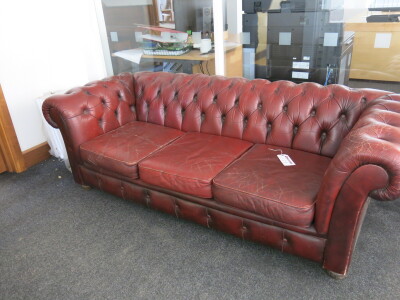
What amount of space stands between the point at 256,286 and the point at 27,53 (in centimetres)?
257

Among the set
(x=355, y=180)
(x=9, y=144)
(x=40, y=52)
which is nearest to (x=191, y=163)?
(x=355, y=180)

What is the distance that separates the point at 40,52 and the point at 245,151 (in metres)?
2.08

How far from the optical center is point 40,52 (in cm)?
281

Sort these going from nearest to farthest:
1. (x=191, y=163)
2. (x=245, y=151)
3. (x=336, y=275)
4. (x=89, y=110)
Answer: (x=336, y=275) → (x=191, y=163) → (x=245, y=151) → (x=89, y=110)

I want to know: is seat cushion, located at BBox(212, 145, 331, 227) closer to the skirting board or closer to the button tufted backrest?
the button tufted backrest

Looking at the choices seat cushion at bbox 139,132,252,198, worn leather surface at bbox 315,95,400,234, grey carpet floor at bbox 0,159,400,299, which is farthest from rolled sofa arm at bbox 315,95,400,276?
seat cushion at bbox 139,132,252,198

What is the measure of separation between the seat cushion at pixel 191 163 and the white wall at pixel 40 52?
1.51 m

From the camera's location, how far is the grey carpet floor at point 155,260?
5.00 ft

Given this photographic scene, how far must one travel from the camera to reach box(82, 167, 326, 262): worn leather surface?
154 centimetres

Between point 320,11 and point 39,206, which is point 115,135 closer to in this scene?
point 39,206

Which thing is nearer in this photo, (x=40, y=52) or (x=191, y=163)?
(x=191, y=163)

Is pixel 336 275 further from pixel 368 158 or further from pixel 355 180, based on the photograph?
pixel 368 158

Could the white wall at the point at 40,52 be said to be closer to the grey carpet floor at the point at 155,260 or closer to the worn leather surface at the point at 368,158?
the grey carpet floor at the point at 155,260

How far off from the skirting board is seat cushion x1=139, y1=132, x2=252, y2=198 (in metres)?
1.47
